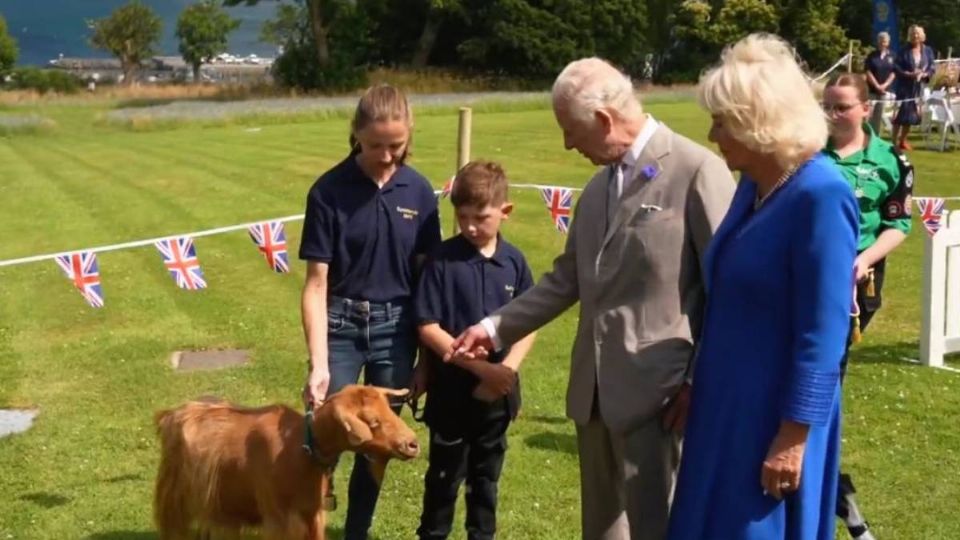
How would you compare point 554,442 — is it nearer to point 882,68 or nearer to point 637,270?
point 637,270

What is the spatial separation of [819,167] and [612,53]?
5414cm

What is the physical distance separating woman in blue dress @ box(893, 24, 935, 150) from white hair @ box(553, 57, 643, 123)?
56.9 ft

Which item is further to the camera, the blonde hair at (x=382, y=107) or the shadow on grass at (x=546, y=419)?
the shadow on grass at (x=546, y=419)

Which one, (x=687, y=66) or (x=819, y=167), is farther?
(x=687, y=66)

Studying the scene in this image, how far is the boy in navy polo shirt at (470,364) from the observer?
184 inches

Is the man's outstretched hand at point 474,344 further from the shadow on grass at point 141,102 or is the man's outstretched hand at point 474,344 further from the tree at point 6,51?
the tree at point 6,51

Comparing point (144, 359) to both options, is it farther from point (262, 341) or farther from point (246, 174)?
point (246, 174)

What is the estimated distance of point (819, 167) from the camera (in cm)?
318

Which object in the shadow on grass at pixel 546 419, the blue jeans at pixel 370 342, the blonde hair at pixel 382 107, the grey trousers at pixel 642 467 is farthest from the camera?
the shadow on grass at pixel 546 419

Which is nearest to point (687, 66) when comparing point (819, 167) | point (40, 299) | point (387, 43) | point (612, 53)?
point (612, 53)

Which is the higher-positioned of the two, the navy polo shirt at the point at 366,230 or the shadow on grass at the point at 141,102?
the navy polo shirt at the point at 366,230

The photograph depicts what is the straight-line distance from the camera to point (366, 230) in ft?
15.3

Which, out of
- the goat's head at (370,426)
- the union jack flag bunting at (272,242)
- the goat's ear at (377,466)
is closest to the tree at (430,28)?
the union jack flag bunting at (272,242)

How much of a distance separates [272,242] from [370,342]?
3.77 metres
